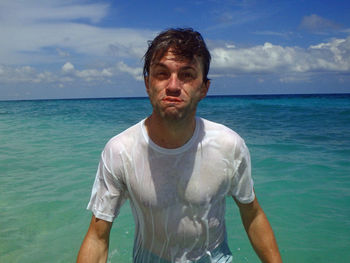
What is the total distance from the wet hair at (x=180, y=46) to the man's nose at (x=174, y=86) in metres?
0.12

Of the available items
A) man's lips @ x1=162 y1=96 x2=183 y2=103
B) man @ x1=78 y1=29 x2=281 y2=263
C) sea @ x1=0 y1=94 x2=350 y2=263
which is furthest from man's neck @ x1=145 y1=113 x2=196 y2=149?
sea @ x1=0 y1=94 x2=350 y2=263

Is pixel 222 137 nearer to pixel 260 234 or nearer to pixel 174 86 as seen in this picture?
pixel 174 86

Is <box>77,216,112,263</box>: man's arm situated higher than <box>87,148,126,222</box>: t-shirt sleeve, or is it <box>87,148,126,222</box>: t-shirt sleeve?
<box>87,148,126,222</box>: t-shirt sleeve

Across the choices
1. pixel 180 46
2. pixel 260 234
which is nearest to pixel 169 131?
pixel 180 46

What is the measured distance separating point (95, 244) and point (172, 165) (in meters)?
0.58

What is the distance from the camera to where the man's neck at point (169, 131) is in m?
1.80

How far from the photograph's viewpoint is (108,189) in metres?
1.84

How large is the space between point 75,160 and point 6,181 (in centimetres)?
214

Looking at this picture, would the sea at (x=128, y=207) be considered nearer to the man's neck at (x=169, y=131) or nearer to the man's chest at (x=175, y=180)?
the man's chest at (x=175, y=180)

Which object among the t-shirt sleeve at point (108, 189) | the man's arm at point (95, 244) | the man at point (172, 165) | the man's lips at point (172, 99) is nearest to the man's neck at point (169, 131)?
the man at point (172, 165)

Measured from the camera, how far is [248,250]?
4340 mm

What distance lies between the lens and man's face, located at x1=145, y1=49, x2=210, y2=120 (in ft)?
5.67

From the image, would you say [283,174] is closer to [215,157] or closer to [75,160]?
[75,160]

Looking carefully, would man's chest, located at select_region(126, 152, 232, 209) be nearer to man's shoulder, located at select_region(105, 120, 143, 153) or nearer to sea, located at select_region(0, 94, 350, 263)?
man's shoulder, located at select_region(105, 120, 143, 153)
